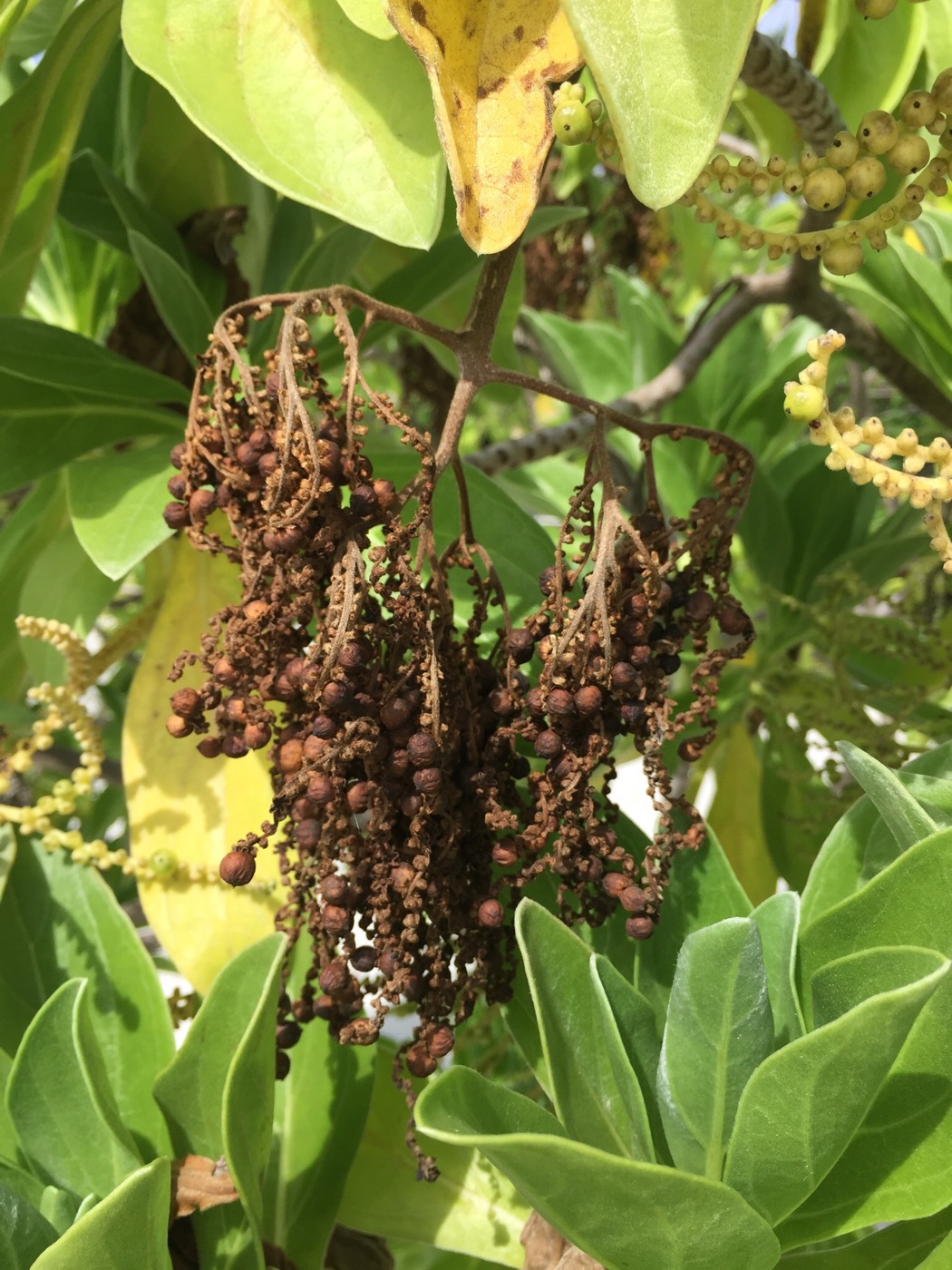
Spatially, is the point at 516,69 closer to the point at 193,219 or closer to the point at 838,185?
the point at 838,185

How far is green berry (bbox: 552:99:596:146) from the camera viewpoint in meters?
0.48

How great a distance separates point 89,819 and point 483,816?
0.98 meters

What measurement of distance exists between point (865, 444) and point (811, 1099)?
28cm

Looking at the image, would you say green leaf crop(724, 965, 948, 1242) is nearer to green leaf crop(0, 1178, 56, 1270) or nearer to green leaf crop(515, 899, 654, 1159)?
green leaf crop(515, 899, 654, 1159)

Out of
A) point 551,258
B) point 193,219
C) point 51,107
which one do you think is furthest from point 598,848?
point 551,258

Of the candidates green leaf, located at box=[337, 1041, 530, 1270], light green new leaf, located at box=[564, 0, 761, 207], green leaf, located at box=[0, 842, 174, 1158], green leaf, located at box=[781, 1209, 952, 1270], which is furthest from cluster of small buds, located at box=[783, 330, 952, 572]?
green leaf, located at box=[0, 842, 174, 1158]

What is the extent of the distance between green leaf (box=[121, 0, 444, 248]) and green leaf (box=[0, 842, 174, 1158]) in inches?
19.6

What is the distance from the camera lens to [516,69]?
1.64ft

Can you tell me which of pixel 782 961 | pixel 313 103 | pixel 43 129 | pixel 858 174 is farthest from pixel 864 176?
pixel 43 129

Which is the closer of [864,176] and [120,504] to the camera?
[864,176]

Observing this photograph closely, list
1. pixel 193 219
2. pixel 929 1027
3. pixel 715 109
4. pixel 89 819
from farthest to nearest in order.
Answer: pixel 89 819
pixel 193 219
pixel 929 1027
pixel 715 109

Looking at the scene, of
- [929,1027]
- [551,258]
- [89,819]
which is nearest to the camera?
[929,1027]

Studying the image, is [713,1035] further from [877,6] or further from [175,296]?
[175,296]

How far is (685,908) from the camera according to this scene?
66 centimetres
